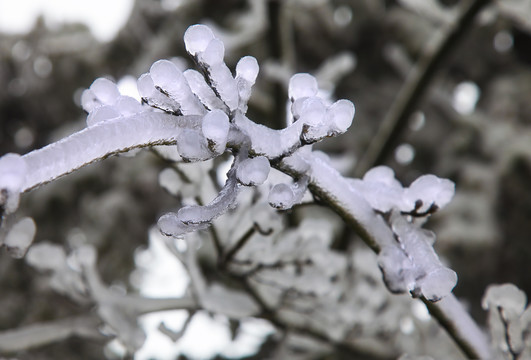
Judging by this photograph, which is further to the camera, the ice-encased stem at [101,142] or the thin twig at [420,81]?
the thin twig at [420,81]

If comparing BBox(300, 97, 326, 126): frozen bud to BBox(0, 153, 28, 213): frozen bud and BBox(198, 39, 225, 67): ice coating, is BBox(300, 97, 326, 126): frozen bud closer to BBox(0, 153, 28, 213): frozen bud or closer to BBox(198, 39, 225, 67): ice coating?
BBox(198, 39, 225, 67): ice coating

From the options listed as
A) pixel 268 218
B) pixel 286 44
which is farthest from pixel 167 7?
pixel 268 218

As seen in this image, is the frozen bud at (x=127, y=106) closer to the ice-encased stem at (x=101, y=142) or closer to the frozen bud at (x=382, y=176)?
the ice-encased stem at (x=101, y=142)

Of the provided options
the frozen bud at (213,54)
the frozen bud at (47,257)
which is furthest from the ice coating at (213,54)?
the frozen bud at (47,257)

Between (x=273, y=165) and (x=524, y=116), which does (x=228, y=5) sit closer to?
(x=524, y=116)

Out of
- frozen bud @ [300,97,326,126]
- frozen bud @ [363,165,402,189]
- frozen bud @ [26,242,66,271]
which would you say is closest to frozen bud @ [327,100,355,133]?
frozen bud @ [300,97,326,126]

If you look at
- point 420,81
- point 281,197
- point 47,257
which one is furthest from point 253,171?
point 420,81
